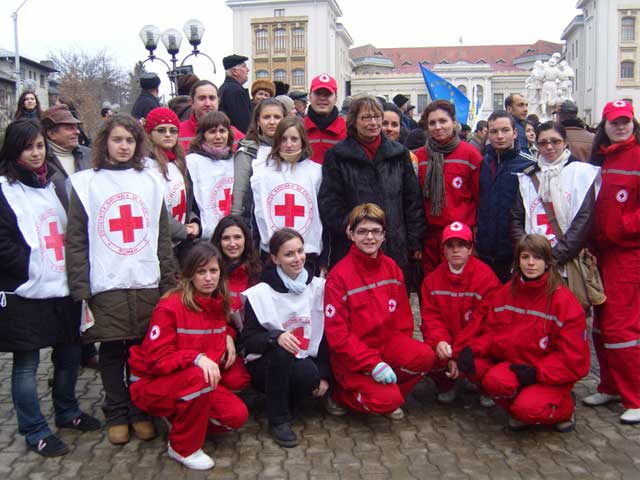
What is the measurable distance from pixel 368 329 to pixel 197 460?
4.43ft

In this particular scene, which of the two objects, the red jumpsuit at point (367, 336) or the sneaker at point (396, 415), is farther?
the sneaker at point (396, 415)

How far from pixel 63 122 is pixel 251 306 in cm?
188

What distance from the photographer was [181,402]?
3850 mm

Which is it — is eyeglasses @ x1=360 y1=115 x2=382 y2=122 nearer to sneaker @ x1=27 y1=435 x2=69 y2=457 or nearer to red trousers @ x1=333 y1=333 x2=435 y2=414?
red trousers @ x1=333 y1=333 x2=435 y2=414

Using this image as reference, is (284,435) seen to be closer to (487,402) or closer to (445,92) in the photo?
(487,402)

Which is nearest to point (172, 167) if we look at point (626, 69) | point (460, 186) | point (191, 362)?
point (191, 362)

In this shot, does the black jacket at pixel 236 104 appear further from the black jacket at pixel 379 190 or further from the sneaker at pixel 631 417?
the sneaker at pixel 631 417

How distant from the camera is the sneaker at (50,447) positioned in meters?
3.97

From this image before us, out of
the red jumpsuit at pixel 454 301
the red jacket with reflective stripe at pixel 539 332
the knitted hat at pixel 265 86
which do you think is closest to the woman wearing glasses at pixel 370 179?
the red jumpsuit at pixel 454 301

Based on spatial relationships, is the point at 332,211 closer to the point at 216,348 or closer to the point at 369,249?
the point at 369,249

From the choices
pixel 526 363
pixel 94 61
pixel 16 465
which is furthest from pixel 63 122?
pixel 94 61

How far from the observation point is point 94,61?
42031 millimetres

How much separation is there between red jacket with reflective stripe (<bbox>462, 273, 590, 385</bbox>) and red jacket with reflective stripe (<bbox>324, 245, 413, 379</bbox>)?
61 cm

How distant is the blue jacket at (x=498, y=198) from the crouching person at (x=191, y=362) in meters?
1.95
